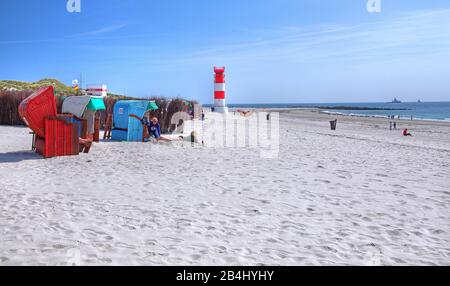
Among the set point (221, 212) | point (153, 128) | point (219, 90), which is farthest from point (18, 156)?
point (219, 90)

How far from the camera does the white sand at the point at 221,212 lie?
11.3 feet

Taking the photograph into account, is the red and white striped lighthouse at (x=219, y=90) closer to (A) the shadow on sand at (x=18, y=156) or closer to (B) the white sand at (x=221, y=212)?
(A) the shadow on sand at (x=18, y=156)

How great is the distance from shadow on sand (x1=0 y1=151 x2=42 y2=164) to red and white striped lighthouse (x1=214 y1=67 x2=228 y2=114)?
58.1 ft

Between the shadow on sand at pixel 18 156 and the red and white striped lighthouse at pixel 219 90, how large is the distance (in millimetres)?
17707

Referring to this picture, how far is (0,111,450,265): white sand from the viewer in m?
3.45

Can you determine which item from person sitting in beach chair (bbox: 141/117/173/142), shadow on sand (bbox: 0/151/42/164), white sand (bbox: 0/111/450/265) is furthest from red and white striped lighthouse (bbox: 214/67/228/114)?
white sand (bbox: 0/111/450/265)

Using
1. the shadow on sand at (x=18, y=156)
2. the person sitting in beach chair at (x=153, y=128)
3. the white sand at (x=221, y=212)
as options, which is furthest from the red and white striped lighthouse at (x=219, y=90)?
the white sand at (x=221, y=212)

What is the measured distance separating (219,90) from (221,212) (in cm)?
2240

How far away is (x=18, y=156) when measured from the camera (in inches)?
Answer: 358

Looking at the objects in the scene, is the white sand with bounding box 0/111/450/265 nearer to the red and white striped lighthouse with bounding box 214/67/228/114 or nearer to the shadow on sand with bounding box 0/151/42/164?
the shadow on sand with bounding box 0/151/42/164
